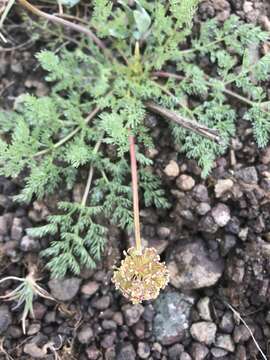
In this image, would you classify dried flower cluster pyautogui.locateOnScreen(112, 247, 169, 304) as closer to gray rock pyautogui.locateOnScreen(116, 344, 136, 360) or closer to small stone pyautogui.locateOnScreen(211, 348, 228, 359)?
gray rock pyautogui.locateOnScreen(116, 344, 136, 360)

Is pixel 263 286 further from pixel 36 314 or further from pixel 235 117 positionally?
pixel 36 314

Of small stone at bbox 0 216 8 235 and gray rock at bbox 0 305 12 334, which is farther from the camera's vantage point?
small stone at bbox 0 216 8 235

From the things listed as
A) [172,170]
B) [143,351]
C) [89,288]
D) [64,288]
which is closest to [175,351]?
[143,351]

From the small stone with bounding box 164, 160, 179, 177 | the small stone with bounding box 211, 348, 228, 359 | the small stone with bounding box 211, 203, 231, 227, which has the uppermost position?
the small stone with bounding box 164, 160, 179, 177

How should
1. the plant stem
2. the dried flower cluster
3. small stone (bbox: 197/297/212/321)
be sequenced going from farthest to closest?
small stone (bbox: 197/297/212/321) < the plant stem < the dried flower cluster

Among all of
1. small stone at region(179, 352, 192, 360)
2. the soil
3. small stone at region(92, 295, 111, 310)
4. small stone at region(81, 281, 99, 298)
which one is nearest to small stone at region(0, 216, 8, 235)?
the soil
